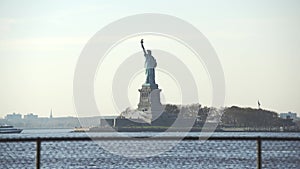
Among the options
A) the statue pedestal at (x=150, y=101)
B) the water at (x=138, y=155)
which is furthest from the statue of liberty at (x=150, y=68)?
the water at (x=138, y=155)

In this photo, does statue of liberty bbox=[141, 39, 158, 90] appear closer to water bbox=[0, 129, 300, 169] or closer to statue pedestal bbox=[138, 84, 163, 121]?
statue pedestal bbox=[138, 84, 163, 121]

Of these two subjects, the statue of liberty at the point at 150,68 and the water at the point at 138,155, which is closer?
the water at the point at 138,155

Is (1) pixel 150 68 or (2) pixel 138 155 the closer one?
(2) pixel 138 155

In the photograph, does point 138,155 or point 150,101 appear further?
point 150,101

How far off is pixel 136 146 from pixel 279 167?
222 inches

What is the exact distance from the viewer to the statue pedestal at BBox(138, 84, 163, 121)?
18150cm

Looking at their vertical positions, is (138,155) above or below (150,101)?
below

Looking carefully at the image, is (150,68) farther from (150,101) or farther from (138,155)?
(138,155)

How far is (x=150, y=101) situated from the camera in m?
180

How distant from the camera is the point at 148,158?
1003 inches

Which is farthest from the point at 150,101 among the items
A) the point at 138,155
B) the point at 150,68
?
the point at 138,155

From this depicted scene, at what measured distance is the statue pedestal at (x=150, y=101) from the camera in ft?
595

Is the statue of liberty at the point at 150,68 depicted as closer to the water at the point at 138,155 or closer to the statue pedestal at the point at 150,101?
the statue pedestal at the point at 150,101

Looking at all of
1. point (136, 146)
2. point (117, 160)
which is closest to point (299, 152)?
point (136, 146)
